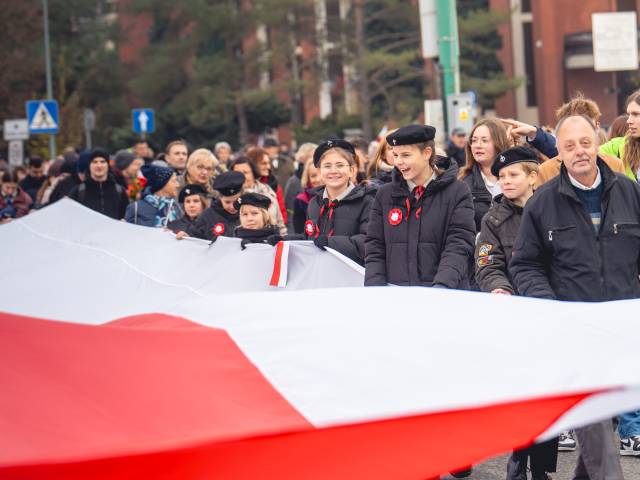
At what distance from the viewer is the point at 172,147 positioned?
1442 centimetres

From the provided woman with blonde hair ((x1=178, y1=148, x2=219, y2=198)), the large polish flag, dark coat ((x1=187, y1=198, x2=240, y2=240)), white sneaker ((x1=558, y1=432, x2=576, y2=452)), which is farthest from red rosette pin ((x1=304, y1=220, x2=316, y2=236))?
woman with blonde hair ((x1=178, y1=148, x2=219, y2=198))

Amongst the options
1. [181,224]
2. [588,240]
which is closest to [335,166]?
[588,240]

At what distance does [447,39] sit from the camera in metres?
20.9

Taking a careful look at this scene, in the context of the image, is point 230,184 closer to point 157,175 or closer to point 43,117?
point 157,175

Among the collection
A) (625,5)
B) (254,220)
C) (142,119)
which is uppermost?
(625,5)

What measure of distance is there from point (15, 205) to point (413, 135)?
12724 mm

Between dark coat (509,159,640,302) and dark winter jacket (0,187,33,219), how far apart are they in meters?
13.1

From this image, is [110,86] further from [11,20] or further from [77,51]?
[11,20]

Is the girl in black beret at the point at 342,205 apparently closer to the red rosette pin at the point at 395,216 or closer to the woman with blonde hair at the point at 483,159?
the woman with blonde hair at the point at 483,159

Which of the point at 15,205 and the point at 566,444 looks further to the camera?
the point at 15,205

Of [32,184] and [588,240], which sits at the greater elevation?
[32,184]

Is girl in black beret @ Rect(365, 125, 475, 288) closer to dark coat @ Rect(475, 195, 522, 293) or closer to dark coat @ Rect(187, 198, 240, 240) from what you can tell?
dark coat @ Rect(475, 195, 522, 293)

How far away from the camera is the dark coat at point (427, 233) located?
7.54 metres

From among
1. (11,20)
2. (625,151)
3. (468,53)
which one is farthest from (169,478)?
(468,53)
